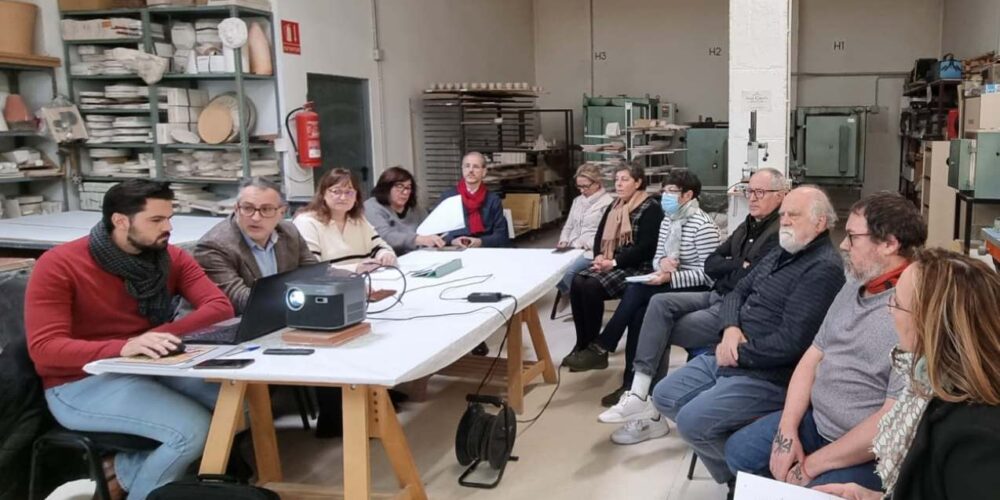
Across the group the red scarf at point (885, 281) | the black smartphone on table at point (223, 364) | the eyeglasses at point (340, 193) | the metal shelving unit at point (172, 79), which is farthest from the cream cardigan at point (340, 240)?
the red scarf at point (885, 281)

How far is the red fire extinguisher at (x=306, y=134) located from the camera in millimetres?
5887

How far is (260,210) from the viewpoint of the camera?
10.7 feet

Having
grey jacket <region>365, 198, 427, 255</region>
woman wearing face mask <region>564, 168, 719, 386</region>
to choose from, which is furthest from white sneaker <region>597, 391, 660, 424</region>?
grey jacket <region>365, 198, 427, 255</region>

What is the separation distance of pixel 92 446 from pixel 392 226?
280 centimetres

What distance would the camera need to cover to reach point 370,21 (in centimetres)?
710

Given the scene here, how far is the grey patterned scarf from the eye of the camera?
2650 millimetres

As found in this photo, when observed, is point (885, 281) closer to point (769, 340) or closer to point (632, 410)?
point (769, 340)

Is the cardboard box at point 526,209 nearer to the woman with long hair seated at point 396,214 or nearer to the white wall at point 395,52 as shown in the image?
the white wall at point 395,52

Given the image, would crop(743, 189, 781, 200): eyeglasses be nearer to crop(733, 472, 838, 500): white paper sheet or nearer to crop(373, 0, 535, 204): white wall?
crop(733, 472, 838, 500): white paper sheet

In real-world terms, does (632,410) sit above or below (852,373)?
below

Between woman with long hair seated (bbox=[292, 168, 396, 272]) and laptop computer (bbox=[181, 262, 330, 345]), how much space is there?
4.04 ft

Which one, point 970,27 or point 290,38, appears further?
point 970,27

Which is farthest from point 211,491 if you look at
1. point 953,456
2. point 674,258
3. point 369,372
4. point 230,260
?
point 674,258

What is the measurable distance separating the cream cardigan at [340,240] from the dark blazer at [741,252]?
5.50 ft
